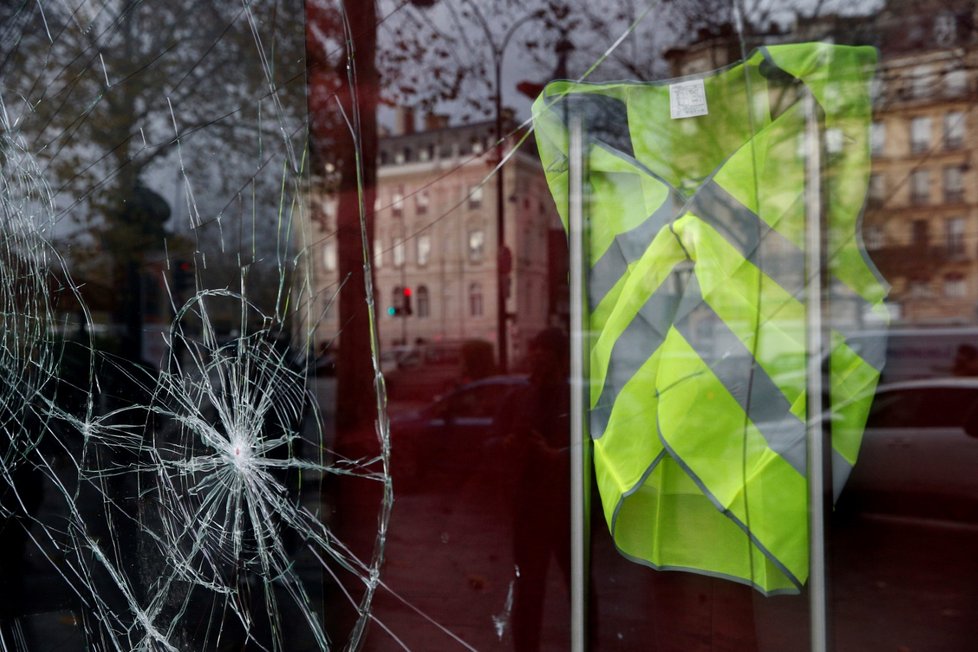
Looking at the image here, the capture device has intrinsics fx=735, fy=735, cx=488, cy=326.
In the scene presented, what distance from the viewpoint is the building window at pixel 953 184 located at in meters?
1.99

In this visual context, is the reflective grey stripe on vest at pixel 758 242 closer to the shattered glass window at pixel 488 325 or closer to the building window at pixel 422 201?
the shattered glass window at pixel 488 325

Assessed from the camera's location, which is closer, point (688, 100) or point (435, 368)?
point (688, 100)

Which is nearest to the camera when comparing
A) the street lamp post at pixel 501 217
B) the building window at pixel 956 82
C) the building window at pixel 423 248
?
the building window at pixel 956 82

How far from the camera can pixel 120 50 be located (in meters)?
2.96

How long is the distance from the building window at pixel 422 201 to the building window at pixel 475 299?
316 millimetres

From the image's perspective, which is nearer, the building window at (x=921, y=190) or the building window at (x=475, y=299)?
the building window at (x=921, y=190)

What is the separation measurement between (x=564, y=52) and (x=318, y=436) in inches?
62.4

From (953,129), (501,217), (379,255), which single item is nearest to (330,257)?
(379,255)

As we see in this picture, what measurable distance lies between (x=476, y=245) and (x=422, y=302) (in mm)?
277

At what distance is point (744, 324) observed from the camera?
1.95m

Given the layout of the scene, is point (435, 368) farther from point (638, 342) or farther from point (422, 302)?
point (638, 342)

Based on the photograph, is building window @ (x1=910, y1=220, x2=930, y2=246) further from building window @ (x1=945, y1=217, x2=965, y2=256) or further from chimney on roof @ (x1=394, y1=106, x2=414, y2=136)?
chimney on roof @ (x1=394, y1=106, x2=414, y2=136)

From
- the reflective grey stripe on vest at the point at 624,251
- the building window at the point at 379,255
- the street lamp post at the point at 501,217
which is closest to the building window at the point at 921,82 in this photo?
the reflective grey stripe on vest at the point at 624,251

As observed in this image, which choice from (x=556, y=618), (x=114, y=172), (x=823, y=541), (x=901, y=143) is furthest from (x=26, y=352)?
(x=901, y=143)
